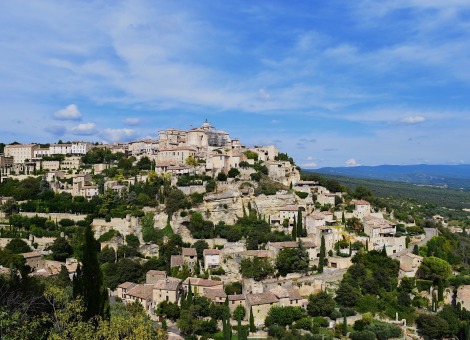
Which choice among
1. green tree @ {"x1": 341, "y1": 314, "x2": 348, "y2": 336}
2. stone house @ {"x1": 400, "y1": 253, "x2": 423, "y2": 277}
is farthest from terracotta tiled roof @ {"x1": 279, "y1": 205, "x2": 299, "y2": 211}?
green tree @ {"x1": 341, "y1": 314, "x2": 348, "y2": 336}

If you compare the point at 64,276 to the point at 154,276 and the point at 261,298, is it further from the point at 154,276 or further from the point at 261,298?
the point at 261,298

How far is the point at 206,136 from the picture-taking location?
7050 centimetres

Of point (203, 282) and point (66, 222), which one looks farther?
point (66, 222)

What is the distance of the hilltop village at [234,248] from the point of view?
33031mm

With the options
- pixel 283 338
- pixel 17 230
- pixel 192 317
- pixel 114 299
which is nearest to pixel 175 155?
pixel 17 230

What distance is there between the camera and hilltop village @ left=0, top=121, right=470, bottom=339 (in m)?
33.0

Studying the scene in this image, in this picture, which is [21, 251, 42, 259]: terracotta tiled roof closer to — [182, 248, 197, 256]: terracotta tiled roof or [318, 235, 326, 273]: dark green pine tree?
[182, 248, 197, 256]: terracotta tiled roof

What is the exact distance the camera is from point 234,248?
41969 mm

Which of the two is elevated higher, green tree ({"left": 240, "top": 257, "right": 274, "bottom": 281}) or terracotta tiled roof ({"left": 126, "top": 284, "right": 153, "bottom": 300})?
green tree ({"left": 240, "top": 257, "right": 274, "bottom": 281})

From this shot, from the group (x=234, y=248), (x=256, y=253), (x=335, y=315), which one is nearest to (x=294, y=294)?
(x=335, y=315)

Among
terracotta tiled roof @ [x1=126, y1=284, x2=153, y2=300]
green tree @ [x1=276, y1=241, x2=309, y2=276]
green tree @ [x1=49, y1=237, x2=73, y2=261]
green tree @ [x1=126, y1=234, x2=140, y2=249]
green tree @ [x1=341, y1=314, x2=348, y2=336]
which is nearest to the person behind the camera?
green tree @ [x1=341, y1=314, x2=348, y2=336]

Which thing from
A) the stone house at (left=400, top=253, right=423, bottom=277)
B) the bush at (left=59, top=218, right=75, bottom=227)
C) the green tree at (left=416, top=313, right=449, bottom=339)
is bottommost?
the green tree at (left=416, top=313, right=449, bottom=339)

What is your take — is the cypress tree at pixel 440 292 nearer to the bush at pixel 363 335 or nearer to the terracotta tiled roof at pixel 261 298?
the bush at pixel 363 335

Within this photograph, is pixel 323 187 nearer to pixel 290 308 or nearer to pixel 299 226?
pixel 299 226
